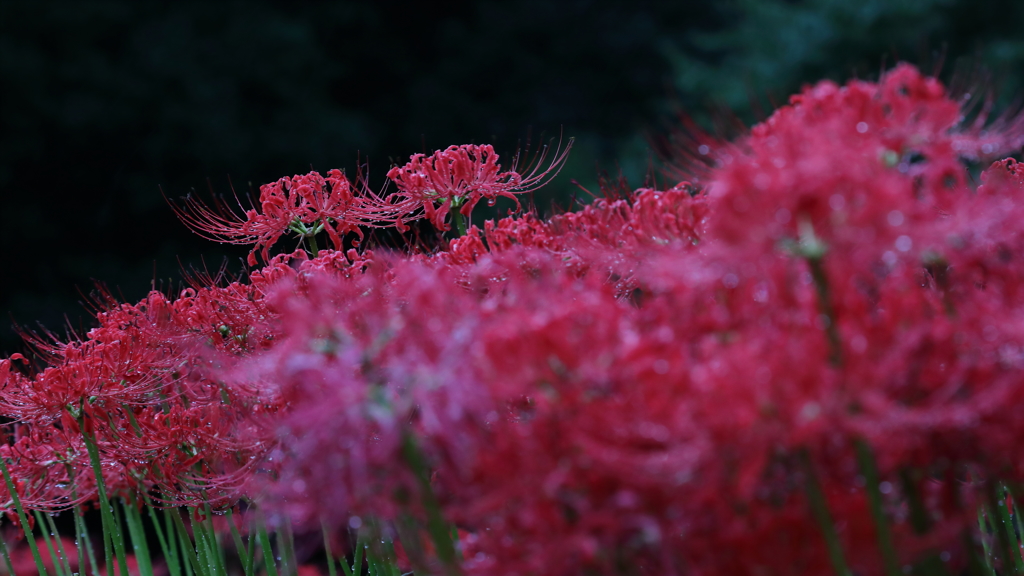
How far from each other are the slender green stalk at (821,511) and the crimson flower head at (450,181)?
1.42m

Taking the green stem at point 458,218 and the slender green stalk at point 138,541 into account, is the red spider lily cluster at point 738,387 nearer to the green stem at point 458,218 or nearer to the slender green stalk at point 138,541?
the green stem at point 458,218

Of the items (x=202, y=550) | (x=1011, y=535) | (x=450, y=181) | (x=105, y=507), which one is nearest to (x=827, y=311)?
(x=450, y=181)

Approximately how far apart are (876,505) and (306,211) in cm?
174

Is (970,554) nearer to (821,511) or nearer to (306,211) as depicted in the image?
(821,511)

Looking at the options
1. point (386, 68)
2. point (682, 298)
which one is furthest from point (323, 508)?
point (386, 68)

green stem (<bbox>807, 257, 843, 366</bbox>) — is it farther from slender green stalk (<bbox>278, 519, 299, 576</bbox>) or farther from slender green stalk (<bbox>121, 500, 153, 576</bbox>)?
slender green stalk (<bbox>121, 500, 153, 576</bbox>)

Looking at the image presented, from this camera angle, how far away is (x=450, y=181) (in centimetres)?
232

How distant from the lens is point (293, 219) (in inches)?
94.7

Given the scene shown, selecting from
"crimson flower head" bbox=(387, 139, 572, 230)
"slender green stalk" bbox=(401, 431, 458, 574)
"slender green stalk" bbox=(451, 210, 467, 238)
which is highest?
"crimson flower head" bbox=(387, 139, 572, 230)

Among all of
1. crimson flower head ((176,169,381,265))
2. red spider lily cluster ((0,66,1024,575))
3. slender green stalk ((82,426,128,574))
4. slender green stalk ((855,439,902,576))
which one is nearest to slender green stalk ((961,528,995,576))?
red spider lily cluster ((0,66,1024,575))

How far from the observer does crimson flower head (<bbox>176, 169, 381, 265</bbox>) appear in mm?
2369

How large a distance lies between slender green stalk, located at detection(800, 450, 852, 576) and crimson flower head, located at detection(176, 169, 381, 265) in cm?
151

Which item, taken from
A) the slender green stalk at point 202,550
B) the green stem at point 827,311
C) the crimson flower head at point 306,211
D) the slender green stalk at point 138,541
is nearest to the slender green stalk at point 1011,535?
the green stem at point 827,311

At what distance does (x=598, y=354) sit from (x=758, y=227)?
25 cm
